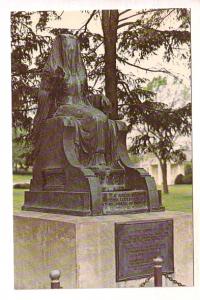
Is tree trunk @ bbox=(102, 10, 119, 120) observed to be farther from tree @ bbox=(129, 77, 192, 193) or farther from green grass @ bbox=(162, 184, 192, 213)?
green grass @ bbox=(162, 184, 192, 213)

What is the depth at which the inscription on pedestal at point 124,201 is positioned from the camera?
180 inches

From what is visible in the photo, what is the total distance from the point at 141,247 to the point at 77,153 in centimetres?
97

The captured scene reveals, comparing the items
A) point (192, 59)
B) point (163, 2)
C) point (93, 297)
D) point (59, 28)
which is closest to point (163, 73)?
point (192, 59)

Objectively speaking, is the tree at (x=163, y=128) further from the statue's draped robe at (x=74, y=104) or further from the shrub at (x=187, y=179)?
the statue's draped robe at (x=74, y=104)

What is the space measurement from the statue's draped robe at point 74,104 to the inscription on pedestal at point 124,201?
0.34m

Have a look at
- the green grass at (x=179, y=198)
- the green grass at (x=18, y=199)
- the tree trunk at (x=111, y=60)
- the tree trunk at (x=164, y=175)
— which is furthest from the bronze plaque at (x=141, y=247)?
the tree trunk at (x=111, y=60)

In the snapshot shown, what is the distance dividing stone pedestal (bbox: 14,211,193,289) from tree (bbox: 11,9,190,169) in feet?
3.07

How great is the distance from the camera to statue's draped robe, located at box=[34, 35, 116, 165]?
4.74 m

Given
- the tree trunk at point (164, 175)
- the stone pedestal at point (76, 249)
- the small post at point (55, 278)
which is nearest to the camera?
the small post at point (55, 278)

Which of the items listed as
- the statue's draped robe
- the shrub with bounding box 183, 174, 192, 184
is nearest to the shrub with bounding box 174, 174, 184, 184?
the shrub with bounding box 183, 174, 192, 184

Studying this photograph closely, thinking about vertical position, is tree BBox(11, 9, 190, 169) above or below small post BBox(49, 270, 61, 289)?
above

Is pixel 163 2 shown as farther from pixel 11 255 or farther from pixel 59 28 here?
pixel 11 255

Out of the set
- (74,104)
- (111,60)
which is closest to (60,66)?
(74,104)

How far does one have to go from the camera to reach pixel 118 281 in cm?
438
